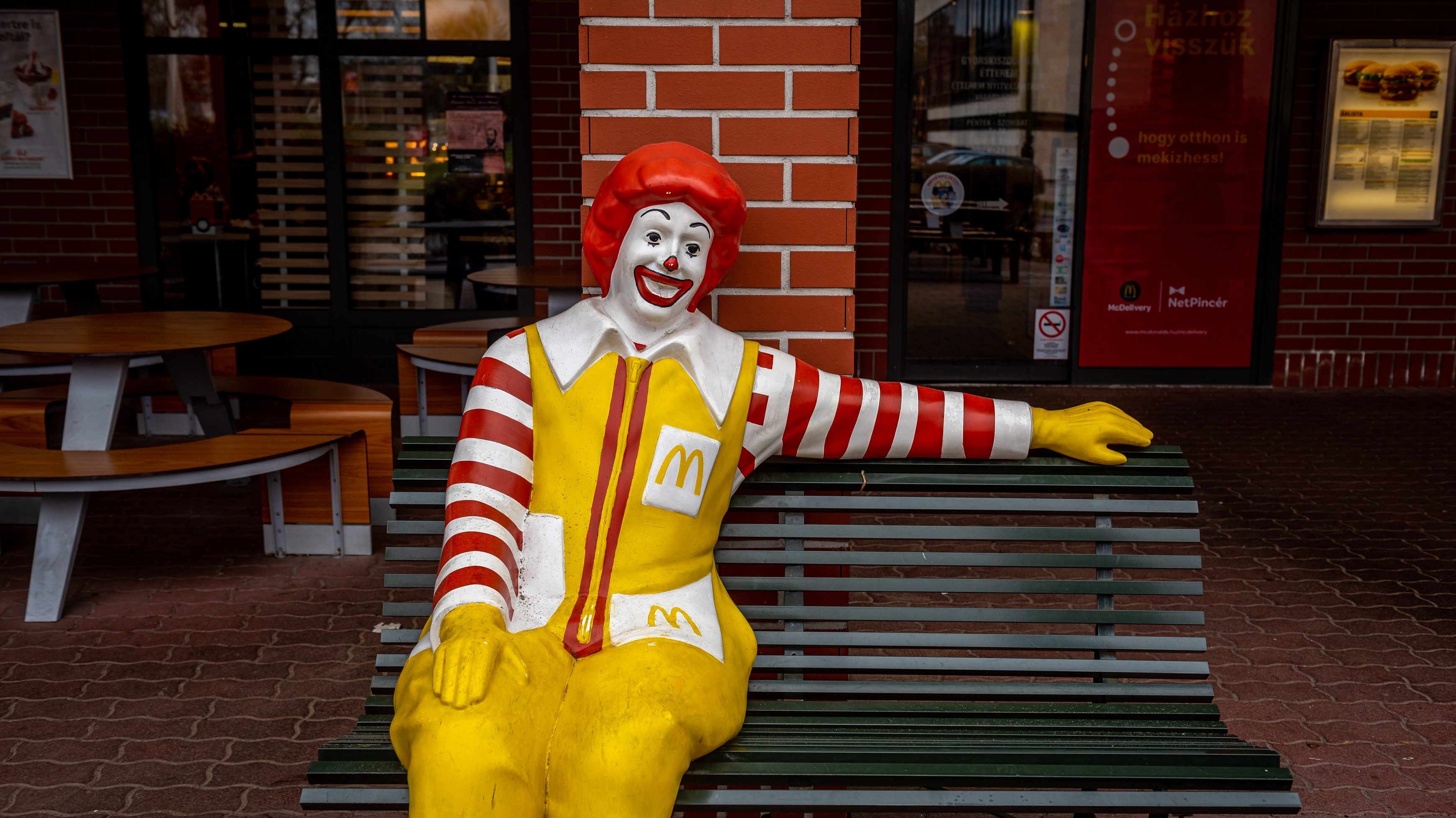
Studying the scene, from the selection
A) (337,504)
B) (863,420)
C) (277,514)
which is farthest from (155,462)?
(863,420)

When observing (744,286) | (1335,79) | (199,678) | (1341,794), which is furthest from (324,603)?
(1335,79)

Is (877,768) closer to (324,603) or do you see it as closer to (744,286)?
(744,286)

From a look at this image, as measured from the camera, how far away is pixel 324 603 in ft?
14.2

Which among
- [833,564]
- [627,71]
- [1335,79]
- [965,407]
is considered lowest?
[833,564]

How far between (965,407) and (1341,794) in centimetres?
148

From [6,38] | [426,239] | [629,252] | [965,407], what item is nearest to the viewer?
[629,252]

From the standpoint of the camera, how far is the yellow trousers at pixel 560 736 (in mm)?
1885

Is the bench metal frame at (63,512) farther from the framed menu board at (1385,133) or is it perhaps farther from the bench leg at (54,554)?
the framed menu board at (1385,133)

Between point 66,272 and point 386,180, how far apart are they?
7.50 ft

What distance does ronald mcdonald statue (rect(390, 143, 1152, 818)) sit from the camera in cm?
205

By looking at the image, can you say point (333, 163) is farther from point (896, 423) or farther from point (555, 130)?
point (896, 423)

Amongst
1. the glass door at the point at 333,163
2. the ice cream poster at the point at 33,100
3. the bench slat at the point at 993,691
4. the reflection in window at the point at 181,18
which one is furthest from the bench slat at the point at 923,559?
the ice cream poster at the point at 33,100

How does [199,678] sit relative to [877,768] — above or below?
below

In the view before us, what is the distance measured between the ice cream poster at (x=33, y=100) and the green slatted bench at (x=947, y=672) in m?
6.73
